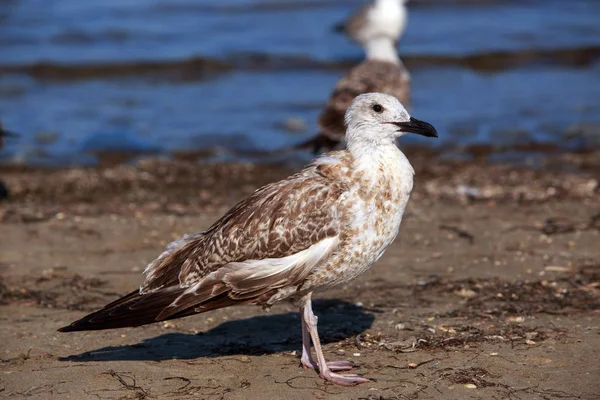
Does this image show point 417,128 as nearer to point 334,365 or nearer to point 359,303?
point 334,365

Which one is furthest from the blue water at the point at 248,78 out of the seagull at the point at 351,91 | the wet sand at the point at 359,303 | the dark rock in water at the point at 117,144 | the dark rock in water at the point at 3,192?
the wet sand at the point at 359,303

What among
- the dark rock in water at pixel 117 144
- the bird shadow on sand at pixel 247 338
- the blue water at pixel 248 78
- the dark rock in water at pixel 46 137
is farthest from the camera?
the blue water at pixel 248 78

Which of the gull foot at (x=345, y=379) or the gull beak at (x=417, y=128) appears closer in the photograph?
the gull foot at (x=345, y=379)

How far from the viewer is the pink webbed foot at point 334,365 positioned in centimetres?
529

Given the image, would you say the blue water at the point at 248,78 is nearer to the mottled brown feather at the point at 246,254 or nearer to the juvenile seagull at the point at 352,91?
the juvenile seagull at the point at 352,91

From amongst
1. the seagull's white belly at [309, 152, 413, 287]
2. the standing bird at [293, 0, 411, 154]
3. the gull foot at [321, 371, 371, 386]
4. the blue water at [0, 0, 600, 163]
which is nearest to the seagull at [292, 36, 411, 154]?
the standing bird at [293, 0, 411, 154]

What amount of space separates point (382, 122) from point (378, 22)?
6915 mm

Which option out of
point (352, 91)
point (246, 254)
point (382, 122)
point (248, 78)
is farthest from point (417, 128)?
point (248, 78)

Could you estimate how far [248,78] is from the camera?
15.2m

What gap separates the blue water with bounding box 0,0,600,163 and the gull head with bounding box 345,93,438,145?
6.01 metres

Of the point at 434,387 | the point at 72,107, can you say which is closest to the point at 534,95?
the point at 72,107

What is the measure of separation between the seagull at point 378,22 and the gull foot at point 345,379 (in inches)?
277

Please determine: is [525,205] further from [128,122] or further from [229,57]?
[229,57]

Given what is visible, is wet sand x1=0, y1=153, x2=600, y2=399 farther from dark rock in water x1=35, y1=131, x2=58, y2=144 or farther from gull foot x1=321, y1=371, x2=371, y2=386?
dark rock in water x1=35, y1=131, x2=58, y2=144
